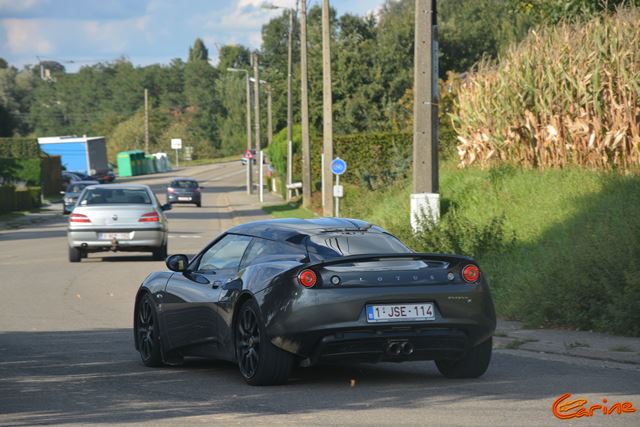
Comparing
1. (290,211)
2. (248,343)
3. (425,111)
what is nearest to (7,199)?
(290,211)

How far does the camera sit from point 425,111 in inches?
760

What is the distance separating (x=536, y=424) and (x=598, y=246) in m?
6.18

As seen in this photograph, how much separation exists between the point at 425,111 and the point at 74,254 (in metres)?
9.66

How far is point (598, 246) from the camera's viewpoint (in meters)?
13.5

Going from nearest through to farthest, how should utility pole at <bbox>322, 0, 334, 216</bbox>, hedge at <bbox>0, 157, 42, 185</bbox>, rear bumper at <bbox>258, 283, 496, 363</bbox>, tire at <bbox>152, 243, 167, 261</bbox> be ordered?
rear bumper at <bbox>258, 283, 496, 363</bbox> < tire at <bbox>152, 243, 167, 261</bbox> < utility pole at <bbox>322, 0, 334, 216</bbox> < hedge at <bbox>0, 157, 42, 185</bbox>

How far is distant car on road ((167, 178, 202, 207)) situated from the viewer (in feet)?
208

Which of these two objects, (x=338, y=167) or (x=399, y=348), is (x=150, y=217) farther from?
(x=399, y=348)

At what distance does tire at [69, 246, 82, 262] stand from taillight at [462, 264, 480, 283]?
682 inches

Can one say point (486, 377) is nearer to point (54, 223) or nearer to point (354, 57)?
point (54, 223)

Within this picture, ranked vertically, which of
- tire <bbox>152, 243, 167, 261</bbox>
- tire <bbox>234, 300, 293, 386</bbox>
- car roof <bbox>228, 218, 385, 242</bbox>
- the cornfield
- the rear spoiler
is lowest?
tire <bbox>152, 243, 167, 261</bbox>

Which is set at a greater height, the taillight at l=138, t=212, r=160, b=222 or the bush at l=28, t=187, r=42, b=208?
the taillight at l=138, t=212, r=160, b=222

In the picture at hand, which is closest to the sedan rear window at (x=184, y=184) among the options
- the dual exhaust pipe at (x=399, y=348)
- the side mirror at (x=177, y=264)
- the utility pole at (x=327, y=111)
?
the utility pole at (x=327, y=111)

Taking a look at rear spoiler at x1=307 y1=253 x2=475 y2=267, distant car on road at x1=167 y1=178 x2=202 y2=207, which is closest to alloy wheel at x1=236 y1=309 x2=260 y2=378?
rear spoiler at x1=307 y1=253 x2=475 y2=267

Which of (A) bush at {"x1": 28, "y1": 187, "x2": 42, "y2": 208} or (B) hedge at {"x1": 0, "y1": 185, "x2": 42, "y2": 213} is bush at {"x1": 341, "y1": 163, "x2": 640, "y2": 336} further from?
(A) bush at {"x1": 28, "y1": 187, "x2": 42, "y2": 208}
